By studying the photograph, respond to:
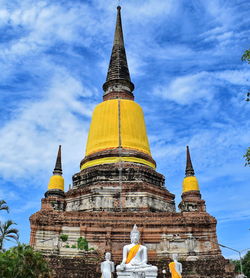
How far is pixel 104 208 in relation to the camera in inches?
899

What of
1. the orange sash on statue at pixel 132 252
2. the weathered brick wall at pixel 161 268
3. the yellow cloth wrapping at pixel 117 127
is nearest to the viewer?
the orange sash on statue at pixel 132 252

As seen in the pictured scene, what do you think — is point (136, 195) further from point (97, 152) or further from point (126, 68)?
point (126, 68)

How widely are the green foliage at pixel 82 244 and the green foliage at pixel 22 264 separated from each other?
8829 millimetres

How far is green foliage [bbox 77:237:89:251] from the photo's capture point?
2027 cm

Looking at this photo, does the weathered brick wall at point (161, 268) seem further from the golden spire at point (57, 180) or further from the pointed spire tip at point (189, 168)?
the pointed spire tip at point (189, 168)

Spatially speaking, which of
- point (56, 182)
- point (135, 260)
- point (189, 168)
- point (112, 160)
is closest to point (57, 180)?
point (56, 182)

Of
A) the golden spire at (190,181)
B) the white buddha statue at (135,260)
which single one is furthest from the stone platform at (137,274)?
the golden spire at (190,181)

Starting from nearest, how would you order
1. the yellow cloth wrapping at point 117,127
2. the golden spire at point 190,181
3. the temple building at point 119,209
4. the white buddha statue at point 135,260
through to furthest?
1. the white buddha statue at point 135,260
2. the temple building at point 119,209
3. the golden spire at point 190,181
4. the yellow cloth wrapping at point 117,127

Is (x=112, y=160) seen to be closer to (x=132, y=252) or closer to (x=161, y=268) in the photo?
(x=161, y=268)

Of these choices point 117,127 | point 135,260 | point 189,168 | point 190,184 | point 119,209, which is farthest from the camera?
point 117,127

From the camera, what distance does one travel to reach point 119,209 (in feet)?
74.5

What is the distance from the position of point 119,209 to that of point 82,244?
358cm

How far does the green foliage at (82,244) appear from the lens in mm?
20266

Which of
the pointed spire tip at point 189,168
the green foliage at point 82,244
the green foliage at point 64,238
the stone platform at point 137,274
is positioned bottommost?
the stone platform at point 137,274
